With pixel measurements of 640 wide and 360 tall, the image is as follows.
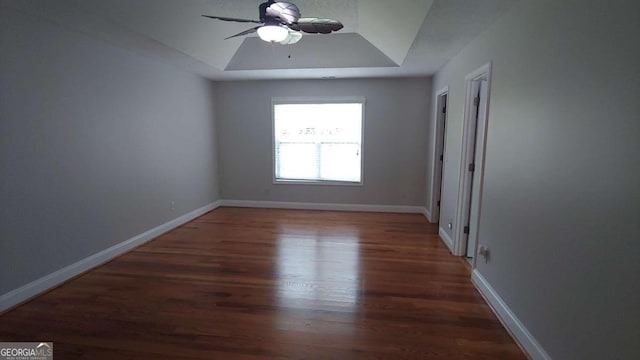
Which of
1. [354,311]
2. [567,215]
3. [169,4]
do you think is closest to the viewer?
[567,215]

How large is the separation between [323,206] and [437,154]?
89.3 inches

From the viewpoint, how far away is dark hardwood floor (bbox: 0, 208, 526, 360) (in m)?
2.07

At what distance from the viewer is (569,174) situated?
1.68 meters

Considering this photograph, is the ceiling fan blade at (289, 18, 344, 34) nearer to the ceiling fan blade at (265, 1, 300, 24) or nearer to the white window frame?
the ceiling fan blade at (265, 1, 300, 24)

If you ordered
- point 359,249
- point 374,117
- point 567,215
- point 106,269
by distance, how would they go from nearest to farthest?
point 567,215 < point 106,269 < point 359,249 < point 374,117

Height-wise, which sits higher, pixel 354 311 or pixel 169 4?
pixel 169 4

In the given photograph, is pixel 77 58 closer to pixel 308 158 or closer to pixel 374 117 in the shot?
pixel 308 158

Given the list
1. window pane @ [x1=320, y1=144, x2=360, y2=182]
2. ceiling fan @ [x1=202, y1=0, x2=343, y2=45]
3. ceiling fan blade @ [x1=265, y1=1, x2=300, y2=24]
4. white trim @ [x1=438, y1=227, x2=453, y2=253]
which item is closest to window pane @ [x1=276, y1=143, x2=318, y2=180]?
window pane @ [x1=320, y1=144, x2=360, y2=182]

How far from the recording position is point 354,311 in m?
2.48

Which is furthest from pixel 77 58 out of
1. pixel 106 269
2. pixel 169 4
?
pixel 106 269

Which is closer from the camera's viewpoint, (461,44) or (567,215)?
(567,215)

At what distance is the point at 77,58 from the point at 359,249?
3621 mm

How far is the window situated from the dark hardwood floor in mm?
1988

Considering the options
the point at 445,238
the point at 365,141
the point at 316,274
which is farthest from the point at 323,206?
the point at 316,274
